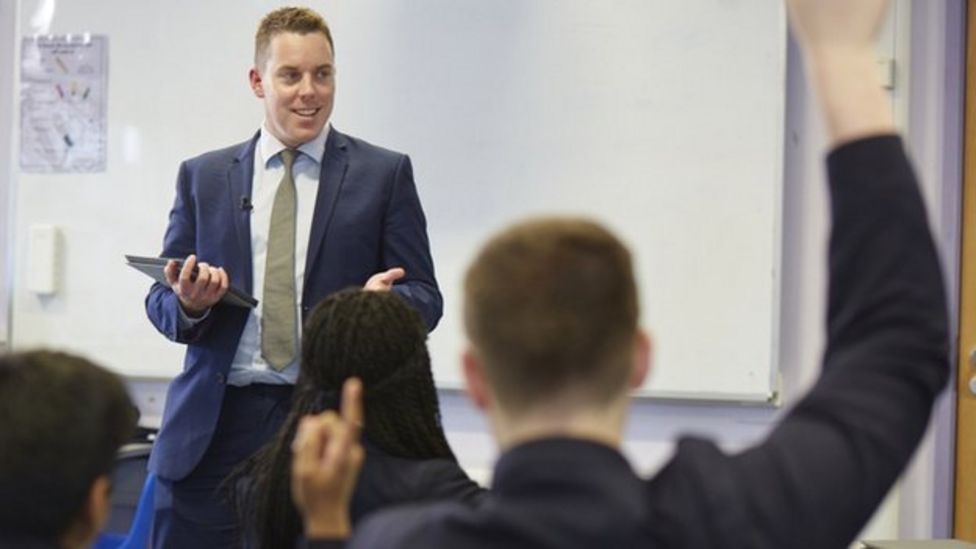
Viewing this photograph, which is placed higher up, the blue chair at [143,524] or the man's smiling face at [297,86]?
the man's smiling face at [297,86]

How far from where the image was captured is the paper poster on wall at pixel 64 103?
396 cm

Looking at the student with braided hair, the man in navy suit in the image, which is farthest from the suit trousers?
the student with braided hair

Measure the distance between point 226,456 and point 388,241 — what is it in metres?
0.55

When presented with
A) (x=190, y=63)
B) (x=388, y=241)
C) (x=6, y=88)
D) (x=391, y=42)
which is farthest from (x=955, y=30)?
(x=6, y=88)

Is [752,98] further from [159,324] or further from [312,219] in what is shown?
[159,324]

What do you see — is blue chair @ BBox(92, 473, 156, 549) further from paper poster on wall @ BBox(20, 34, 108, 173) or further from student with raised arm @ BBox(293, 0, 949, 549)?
student with raised arm @ BBox(293, 0, 949, 549)

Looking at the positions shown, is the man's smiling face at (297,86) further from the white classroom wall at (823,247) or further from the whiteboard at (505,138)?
the white classroom wall at (823,247)

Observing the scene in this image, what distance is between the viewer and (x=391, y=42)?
377 cm

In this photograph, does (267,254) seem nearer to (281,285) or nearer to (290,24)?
(281,285)

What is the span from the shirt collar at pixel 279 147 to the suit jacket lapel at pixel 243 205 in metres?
0.03

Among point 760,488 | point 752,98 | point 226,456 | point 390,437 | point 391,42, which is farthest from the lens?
point 391,42

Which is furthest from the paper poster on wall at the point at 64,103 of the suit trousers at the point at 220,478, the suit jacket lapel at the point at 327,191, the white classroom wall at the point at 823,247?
the white classroom wall at the point at 823,247

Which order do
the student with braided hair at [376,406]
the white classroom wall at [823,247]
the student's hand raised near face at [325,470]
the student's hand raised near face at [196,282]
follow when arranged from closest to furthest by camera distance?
the student's hand raised near face at [325,470]
the student with braided hair at [376,406]
the student's hand raised near face at [196,282]
the white classroom wall at [823,247]

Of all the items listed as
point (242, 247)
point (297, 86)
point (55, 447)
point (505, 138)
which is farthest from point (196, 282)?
point (505, 138)
